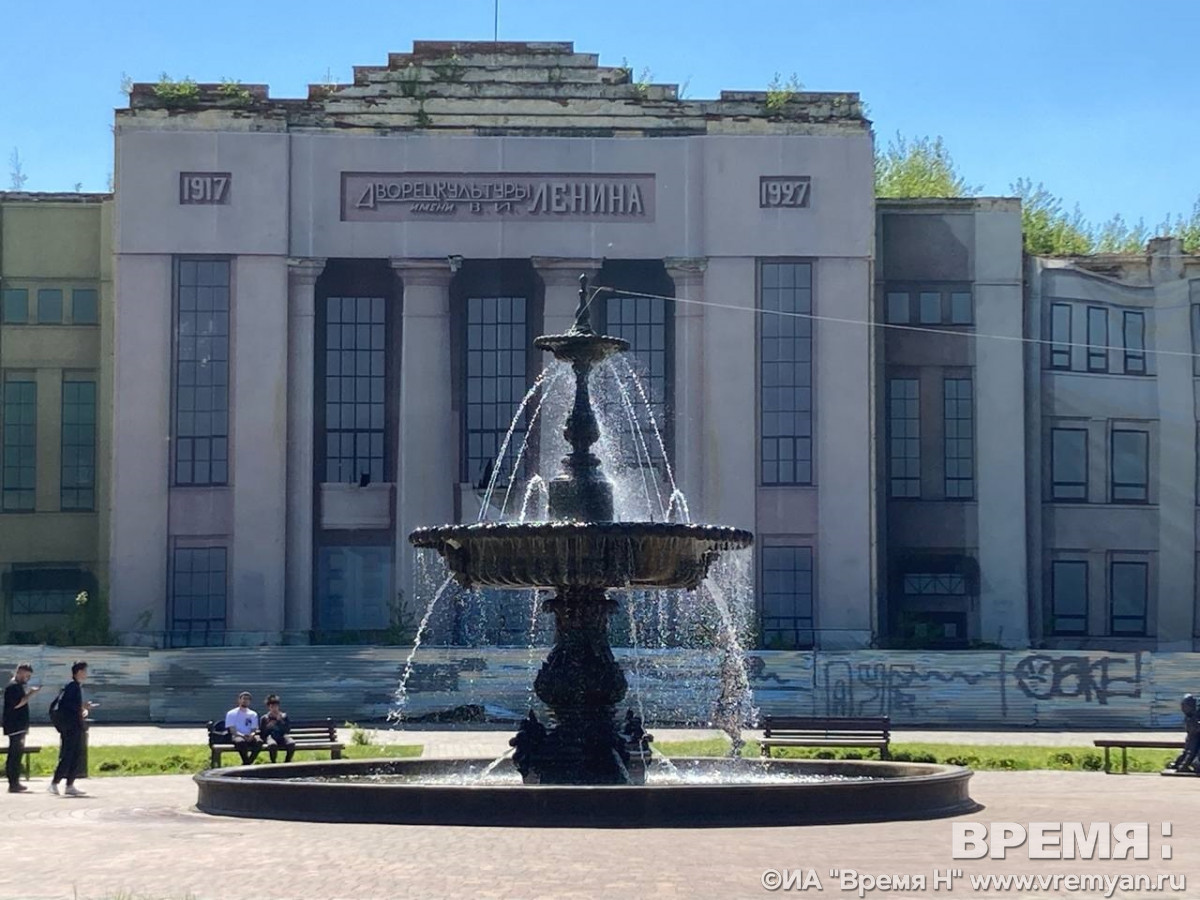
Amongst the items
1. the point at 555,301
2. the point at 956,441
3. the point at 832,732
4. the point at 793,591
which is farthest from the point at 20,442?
the point at 832,732

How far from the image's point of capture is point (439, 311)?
4762 centimetres

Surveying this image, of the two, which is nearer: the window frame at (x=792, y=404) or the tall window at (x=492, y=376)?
the window frame at (x=792, y=404)

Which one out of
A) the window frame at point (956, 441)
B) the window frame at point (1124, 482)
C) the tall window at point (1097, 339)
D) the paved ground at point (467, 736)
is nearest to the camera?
the paved ground at point (467, 736)

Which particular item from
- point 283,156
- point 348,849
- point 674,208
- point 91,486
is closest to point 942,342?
point 674,208

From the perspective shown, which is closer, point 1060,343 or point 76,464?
point 76,464

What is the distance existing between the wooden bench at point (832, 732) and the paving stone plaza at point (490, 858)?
11018 mm

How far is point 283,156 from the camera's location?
47.4m

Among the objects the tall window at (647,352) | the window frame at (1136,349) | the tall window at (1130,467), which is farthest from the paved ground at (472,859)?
the window frame at (1136,349)

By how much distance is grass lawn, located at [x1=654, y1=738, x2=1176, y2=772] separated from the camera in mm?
27547

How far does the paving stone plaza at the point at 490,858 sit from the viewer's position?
40.0 feet

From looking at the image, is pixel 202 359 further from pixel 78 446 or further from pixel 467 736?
pixel 467 736

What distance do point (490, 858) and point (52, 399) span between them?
3824 centimetres

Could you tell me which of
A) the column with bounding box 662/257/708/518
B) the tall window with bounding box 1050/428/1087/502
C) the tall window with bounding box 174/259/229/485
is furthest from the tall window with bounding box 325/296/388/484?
the tall window with bounding box 1050/428/1087/502

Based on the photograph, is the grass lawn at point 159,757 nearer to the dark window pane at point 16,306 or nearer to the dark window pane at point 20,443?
the dark window pane at point 20,443
